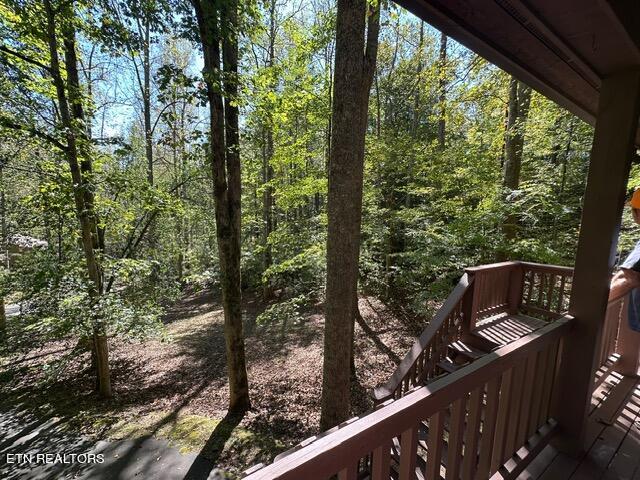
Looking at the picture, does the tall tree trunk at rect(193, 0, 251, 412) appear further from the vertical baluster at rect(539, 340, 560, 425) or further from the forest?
the vertical baluster at rect(539, 340, 560, 425)

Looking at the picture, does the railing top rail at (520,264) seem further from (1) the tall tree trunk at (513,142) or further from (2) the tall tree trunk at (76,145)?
(2) the tall tree trunk at (76,145)

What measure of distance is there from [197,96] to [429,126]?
12694 millimetres

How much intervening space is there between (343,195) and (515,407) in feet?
8.69

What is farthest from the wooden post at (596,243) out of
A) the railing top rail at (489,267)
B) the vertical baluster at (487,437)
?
the railing top rail at (489,267)

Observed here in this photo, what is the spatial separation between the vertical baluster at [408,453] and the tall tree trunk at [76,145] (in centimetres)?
583

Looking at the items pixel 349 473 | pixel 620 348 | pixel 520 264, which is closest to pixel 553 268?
pixel 520 264

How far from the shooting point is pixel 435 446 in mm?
1197

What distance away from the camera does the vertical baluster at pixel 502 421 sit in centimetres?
152

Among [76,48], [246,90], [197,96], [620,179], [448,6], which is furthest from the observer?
[76,48]

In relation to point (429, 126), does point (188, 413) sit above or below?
below

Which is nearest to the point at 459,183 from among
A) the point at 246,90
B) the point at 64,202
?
the point at 246,90

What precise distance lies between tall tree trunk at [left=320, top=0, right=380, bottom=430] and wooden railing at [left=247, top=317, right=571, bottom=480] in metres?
2.25

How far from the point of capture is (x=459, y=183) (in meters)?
7.63

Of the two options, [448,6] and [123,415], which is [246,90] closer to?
[448,6]
